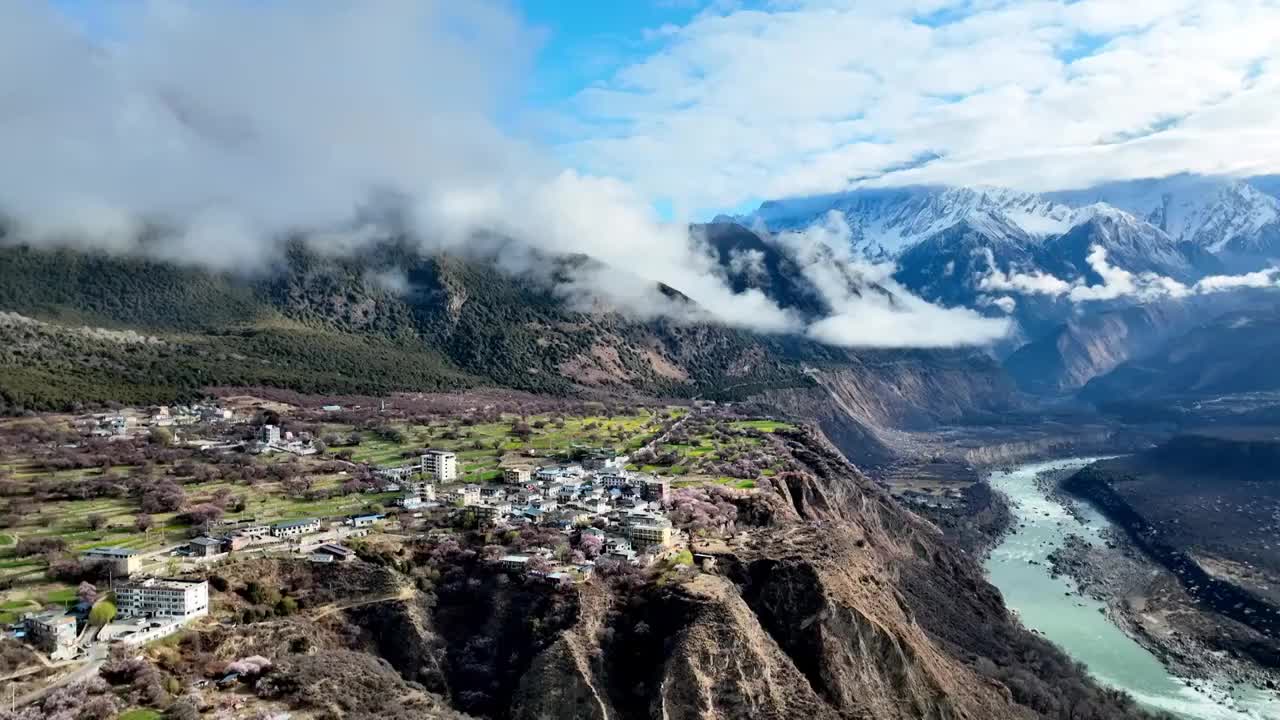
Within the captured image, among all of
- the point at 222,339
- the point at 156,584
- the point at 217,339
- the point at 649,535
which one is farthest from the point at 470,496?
the point at 222,339

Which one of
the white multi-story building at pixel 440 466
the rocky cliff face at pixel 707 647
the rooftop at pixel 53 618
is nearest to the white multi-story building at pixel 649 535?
the rocky cliff face at pixel 707 647

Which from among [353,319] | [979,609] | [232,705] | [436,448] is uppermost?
[353,319]

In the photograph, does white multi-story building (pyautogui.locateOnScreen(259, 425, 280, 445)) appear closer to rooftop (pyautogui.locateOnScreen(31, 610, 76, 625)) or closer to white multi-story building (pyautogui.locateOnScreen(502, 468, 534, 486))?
white multi-story building (pyautogui.locateOnScreen(502, 468, 534, 486))

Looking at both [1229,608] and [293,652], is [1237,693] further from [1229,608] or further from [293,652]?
[293,652]

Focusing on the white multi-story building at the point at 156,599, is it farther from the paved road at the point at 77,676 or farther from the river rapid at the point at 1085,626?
the river rapid at the point at 1085,626

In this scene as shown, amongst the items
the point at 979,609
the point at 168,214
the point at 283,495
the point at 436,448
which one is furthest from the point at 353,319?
the point at 979,609

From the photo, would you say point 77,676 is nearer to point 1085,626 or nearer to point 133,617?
point 133,617
